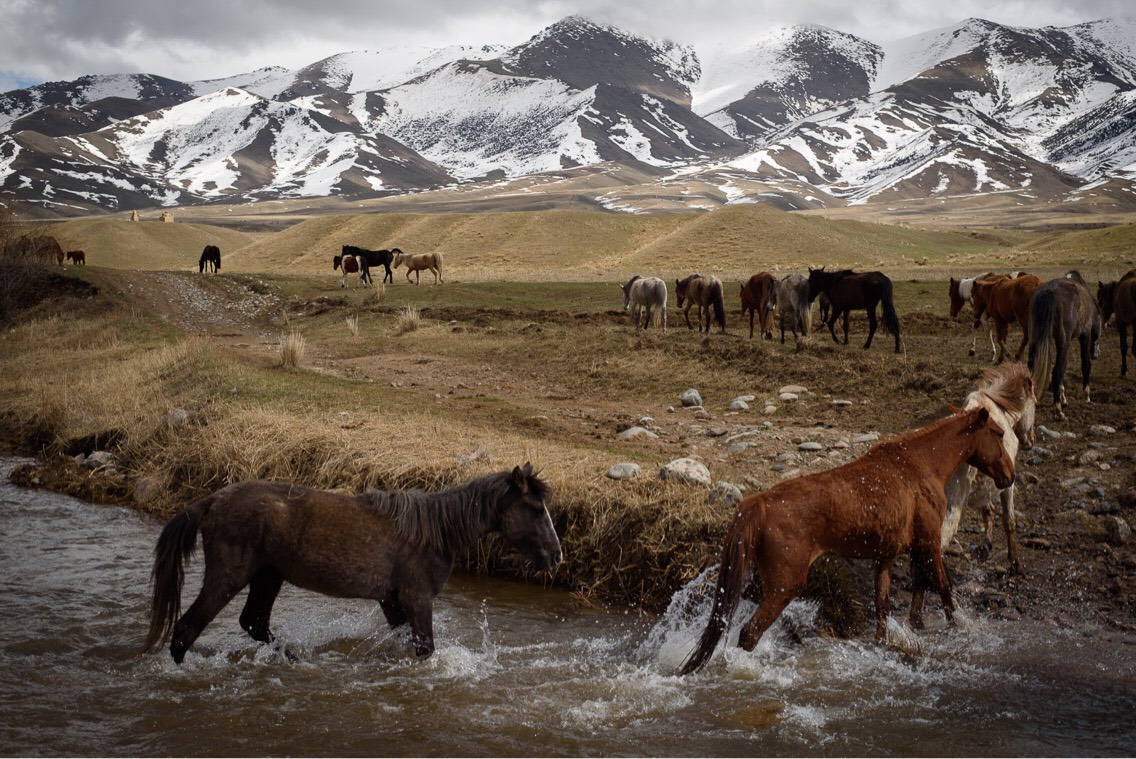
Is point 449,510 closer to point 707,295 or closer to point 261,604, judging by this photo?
point 261,604

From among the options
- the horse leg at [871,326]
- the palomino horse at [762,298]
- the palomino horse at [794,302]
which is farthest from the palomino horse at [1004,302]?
the palomino horse at [762,298]

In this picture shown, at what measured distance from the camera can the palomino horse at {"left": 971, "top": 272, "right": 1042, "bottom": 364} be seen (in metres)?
18.7

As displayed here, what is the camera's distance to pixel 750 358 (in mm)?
18875

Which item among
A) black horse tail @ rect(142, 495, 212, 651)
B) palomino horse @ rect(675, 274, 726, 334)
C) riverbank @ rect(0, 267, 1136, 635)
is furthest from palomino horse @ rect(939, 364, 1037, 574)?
palomino horse @ rect(675, 274, 726, 334)

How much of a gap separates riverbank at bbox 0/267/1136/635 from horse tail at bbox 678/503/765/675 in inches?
78.9

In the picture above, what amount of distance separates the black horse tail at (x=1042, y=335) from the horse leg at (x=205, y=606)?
12.3 m

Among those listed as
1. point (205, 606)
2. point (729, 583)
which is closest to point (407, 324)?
point (205, 606)

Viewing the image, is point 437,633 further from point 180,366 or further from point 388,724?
point 180,366

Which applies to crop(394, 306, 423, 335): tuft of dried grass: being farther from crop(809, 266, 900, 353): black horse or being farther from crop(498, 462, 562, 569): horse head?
crop(498, 462, 562, 569): horse head

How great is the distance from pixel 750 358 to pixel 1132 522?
973 centimetres

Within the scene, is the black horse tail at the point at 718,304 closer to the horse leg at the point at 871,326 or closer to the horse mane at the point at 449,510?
the horse leg at the point at 871,326

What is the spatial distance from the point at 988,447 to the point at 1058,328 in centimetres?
816

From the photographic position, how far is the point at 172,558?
7148 mm

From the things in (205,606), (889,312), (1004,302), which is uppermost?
(1004,302)
